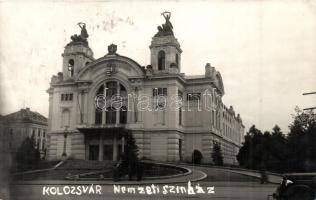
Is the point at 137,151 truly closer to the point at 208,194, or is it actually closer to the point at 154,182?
the point at 154,182

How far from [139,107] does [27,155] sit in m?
2.45

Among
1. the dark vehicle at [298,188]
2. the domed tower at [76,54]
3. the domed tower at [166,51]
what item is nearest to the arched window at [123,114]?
the domed tower at [166,51]

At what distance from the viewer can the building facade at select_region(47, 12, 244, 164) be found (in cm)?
944

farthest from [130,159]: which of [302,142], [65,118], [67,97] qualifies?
[302,142]

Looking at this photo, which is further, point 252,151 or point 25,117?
point 25,117

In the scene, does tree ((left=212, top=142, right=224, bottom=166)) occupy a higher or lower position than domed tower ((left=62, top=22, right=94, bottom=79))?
lower

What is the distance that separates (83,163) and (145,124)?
1.53m

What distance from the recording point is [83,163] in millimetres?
9617

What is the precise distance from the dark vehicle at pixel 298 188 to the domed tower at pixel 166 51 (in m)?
3.39

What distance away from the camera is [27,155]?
371 inches

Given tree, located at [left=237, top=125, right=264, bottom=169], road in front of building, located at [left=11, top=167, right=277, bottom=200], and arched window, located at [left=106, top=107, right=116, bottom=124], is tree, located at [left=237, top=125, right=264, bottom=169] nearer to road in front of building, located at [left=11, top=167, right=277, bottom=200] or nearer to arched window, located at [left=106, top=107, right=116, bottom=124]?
road in front of building, located at [left=11, top=167, right=277, bottom=200]

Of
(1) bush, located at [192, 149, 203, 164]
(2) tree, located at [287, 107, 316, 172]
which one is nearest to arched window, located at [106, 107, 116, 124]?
(1) bush, located at [192, 149, 203, 164]

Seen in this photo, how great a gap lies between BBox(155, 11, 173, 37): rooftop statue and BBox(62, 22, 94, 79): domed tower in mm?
1498

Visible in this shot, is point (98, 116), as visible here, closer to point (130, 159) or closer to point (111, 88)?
point (111, 88)
